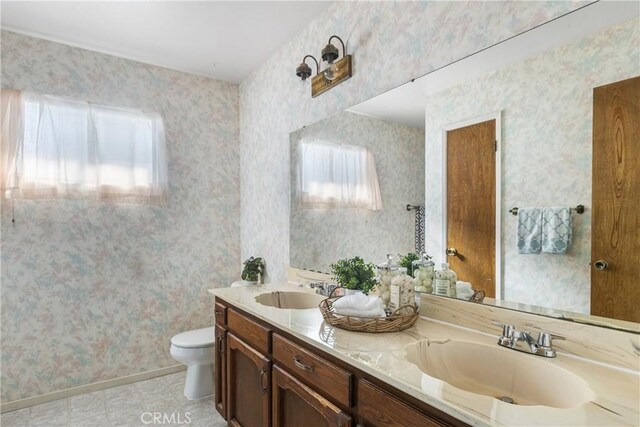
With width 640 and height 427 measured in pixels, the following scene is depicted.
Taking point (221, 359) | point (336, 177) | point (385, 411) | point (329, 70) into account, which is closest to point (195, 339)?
point (221, 359)

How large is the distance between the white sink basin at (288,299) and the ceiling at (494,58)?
1.10m

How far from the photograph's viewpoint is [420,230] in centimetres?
162

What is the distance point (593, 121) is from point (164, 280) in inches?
115

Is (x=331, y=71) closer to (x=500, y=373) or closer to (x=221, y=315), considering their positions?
(x=221, y=315)

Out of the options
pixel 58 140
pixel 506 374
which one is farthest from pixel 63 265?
pixel 506 374

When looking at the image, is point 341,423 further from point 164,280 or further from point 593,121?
point 164,280

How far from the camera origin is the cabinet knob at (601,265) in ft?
3.51

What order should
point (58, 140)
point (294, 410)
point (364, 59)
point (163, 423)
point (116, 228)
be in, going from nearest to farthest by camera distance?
point (294, 410)
point (364, 59)
point (163, 423)
point (58, 140)
point (116, 228)

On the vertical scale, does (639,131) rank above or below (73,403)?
above

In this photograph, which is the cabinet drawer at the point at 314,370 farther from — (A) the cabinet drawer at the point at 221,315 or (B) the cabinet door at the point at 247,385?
(A) the cabinet drawer at the point at 221,315

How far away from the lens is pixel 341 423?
1132mm

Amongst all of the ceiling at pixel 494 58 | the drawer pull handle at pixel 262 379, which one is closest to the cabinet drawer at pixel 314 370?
the drawer pull handle at pixel 262 379

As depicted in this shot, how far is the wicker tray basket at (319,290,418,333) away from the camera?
4.31 feet

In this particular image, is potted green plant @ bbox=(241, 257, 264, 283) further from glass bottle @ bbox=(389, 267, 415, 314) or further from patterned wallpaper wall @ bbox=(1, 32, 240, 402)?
glass bottle @ bbox=(389, 267, 415, 314)
